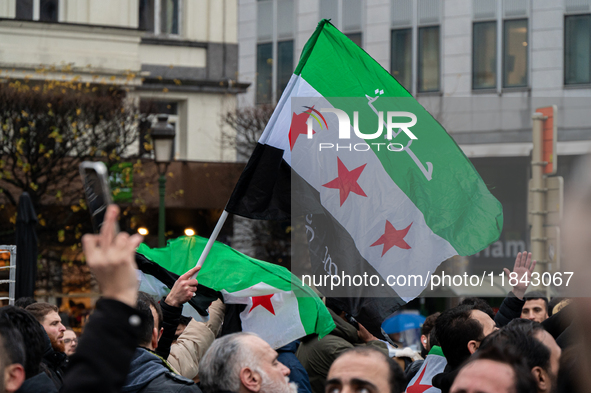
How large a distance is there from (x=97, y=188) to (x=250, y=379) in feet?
4.58

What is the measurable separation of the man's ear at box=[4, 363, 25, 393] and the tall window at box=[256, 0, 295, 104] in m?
21.9

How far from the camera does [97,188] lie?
2.63 m

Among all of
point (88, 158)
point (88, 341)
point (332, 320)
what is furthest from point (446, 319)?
point (88, 158)

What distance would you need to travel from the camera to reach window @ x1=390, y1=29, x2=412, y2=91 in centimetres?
2381

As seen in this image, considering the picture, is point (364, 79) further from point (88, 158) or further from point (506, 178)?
point (506, 178)

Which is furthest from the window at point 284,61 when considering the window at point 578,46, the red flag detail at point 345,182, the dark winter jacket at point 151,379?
the dark winter jacket at point 151,379

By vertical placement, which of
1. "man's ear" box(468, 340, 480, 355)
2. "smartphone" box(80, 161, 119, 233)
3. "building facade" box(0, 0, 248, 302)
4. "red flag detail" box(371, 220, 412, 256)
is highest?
"building facade" box(0, 0, 248, 302)

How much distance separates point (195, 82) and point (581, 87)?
11323mm

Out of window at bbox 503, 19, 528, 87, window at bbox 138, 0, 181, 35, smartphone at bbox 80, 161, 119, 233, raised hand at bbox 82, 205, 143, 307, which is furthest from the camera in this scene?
window at bbox 503, 19, 528, 87

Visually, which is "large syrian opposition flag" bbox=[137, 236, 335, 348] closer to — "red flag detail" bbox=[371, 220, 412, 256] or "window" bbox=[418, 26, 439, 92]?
"red flag detail" bbox=[371, 220, 412, 256]

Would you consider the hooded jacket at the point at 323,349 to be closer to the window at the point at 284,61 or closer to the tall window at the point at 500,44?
the tall window at the point at 500,44

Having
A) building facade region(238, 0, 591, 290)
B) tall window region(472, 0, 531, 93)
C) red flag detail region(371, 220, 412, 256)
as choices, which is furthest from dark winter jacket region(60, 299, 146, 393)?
tall window region(472, 0, 531, 93)

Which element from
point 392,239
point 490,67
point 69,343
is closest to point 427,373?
point 392,239

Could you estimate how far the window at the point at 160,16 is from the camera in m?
21.3
